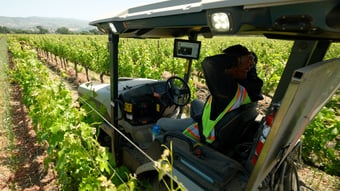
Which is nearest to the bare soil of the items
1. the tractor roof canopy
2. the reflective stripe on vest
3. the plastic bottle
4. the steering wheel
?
the steering wheel

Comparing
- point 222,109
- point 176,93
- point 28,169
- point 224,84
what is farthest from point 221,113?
point 28,169

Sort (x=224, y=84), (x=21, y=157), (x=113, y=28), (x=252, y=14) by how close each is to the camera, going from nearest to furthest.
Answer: (x=252, y=14), (x=224, y=84), (x=113, y=28), (x=21, y=157)

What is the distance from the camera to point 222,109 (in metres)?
2.21

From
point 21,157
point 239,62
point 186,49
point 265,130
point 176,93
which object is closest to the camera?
point 265,130

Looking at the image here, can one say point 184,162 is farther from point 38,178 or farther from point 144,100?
point 38,178

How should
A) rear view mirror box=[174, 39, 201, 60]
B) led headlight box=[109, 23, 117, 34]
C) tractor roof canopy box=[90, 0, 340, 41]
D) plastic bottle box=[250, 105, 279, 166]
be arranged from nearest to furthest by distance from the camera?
tractor roof canopy box=[90, 0, 340, 41] → plastic bottle box=[250, 105, 279, 166] → led headlight box=[109, 23, 117, 34] → rear view mirror box=[174, 39, 201, 60]

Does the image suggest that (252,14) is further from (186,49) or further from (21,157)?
(21,157)

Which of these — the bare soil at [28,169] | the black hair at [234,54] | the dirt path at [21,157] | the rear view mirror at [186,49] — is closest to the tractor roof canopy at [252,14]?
the black hair at [234,54]

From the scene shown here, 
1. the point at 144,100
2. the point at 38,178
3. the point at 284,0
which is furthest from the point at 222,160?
the point at 38,178

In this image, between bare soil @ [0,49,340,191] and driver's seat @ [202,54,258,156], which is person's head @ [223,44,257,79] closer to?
driver's seat @ [202,54,258,156]

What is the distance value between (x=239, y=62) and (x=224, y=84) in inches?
12.9

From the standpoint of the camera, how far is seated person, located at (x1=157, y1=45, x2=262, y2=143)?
7.07 feet

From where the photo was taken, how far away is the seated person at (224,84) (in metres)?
2.16

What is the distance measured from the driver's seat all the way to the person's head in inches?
3.7
